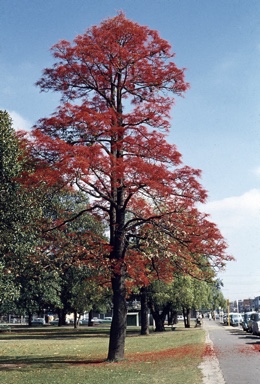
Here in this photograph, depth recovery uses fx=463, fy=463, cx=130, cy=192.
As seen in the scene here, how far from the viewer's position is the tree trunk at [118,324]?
1936cm

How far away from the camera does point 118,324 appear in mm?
19562

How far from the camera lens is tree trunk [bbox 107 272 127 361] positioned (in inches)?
762

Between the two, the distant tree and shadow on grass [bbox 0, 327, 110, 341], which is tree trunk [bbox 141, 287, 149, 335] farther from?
the distant tree

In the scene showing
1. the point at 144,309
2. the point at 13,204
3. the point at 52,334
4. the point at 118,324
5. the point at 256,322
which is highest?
the point at 13,204

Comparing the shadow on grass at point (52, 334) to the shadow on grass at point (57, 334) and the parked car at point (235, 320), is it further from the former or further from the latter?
the parked car at point (235, 320)

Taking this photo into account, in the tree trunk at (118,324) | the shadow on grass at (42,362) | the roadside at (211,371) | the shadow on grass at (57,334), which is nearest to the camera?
the roadside at (211,371)

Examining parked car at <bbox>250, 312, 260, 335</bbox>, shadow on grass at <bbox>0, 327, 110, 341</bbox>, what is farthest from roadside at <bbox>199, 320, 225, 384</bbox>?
shadow on grass at <bbox>0, 327, 110, 341</bbox>

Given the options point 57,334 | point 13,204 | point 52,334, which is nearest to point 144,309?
point 57,334

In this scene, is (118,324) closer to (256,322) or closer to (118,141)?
(118,141)

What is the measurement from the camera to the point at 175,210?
1970 centimetres

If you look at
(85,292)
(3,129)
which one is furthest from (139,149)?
(85,292)

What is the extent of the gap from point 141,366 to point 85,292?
23968mm

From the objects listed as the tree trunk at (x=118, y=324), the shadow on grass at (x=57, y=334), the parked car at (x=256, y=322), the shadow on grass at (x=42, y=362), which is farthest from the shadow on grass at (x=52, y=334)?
the tree trunk at (x=118, y=324)

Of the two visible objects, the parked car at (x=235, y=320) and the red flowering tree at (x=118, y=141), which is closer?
the red flowering tree at (x=118, y=141)
